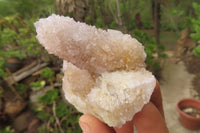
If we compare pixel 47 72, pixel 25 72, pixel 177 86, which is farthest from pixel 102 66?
pixel 25 72

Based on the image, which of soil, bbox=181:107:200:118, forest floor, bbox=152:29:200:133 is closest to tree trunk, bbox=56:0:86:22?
forest floor, bbox=152:29:200:133

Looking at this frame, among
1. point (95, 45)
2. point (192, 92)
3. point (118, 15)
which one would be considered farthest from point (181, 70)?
point (95, 45)

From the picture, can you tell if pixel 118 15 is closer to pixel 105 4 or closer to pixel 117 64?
pixel 105 4

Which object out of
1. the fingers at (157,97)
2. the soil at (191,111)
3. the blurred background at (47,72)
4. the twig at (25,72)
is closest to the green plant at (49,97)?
the blurred background at (47,72)

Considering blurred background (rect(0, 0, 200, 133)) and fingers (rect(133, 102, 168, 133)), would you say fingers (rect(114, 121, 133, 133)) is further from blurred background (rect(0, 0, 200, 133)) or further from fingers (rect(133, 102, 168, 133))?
blurred background (rect(0, 0, 200, 133))

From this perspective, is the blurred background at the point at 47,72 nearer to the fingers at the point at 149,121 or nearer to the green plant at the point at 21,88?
the green plant at the point at 21,88

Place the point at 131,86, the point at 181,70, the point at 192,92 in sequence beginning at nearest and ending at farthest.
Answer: the point at 131,86 → the point at 192,92 → the point at 181,70

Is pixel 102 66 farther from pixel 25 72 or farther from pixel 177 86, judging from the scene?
pixel 25 72
